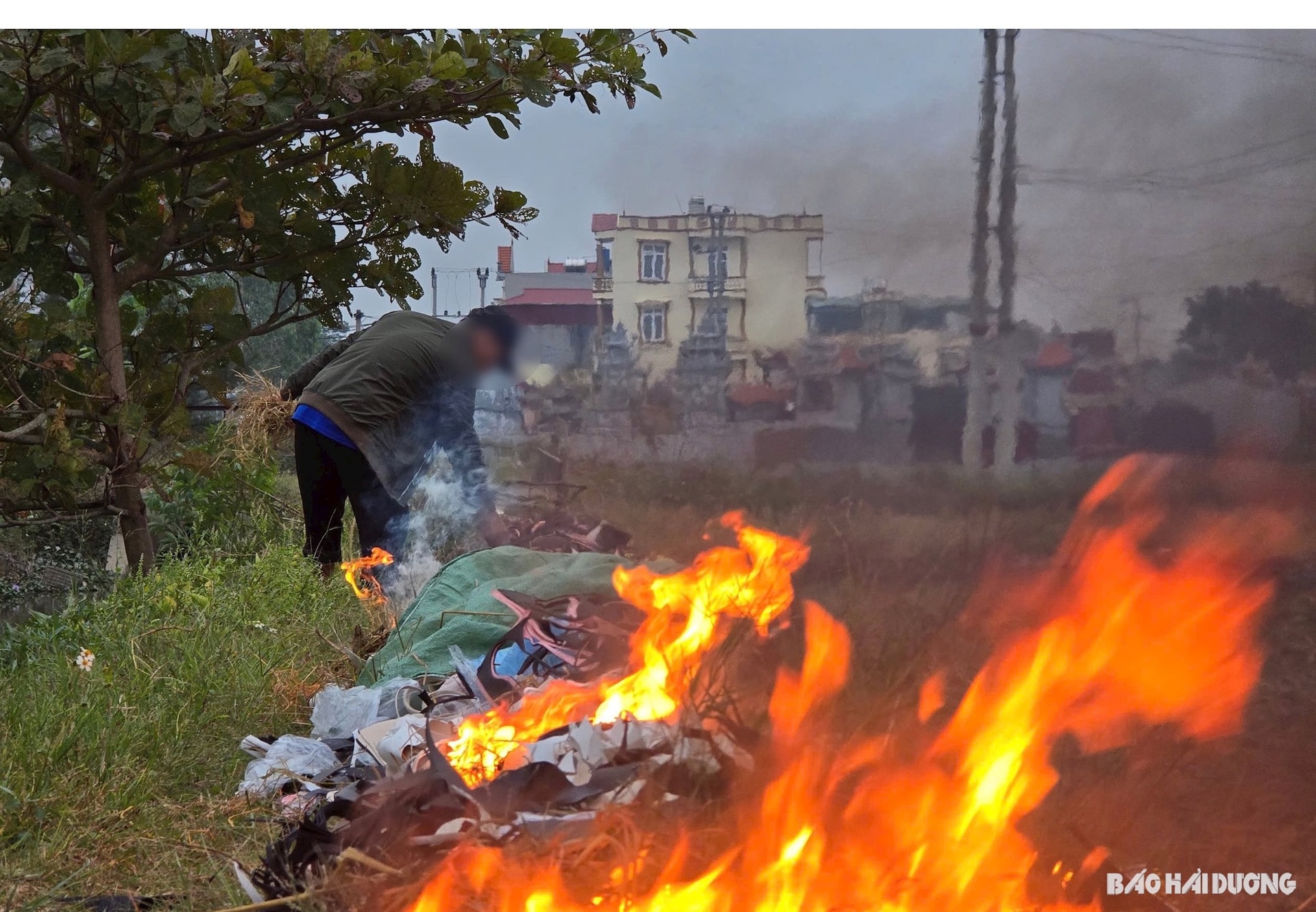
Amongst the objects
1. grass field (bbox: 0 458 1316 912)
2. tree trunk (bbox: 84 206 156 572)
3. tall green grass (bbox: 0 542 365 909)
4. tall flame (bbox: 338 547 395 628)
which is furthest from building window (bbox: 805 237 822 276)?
tree trunk (bbox: 84 206 156 572)

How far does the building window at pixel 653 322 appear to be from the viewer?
9.44 ft

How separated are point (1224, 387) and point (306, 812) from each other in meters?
2.41

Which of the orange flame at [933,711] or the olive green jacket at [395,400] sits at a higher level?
the olive green jacket at [395,400]

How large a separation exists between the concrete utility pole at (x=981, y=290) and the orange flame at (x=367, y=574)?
8.90 ft

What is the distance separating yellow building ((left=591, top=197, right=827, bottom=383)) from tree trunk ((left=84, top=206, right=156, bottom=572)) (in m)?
2.55

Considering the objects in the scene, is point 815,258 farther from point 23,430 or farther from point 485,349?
point 23,430

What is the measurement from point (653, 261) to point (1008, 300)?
2.97 feet

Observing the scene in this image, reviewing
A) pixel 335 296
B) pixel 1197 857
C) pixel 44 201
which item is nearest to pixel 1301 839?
pixel 1197 857

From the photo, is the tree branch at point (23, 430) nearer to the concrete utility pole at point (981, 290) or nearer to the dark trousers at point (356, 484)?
the dark trousers at point (356, 484)

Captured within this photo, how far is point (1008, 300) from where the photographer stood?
2701 millimetres

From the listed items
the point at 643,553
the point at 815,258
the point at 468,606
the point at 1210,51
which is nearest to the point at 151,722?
the point at 468,606

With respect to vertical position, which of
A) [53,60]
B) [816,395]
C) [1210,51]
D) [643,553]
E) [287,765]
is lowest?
[287,765]

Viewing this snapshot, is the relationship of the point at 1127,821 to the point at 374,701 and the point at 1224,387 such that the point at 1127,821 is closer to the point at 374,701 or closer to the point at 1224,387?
the point at 1224,387

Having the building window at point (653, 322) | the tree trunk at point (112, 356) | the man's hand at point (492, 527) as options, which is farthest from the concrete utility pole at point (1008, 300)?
the tree trunk at point (112, 356)
